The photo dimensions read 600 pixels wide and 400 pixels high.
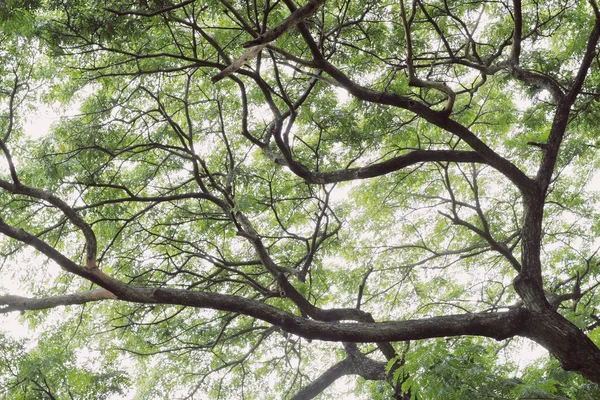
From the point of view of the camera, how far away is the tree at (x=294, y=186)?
156 inches

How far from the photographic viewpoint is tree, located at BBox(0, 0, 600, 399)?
3953 millimetres

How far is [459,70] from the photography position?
23.1 feet

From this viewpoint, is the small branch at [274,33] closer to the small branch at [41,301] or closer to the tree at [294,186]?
the tree at [294,186]

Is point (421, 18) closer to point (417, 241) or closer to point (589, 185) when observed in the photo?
point (417, 241)

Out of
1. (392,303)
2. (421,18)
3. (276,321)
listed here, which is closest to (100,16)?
(276,321)

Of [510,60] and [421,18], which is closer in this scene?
[510,60]

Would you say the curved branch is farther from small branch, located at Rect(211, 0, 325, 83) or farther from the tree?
small branch, located at Rect(211, 0, 325, 83)

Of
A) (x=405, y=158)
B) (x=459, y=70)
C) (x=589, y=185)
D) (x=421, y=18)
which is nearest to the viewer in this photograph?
(x=405, y=158)

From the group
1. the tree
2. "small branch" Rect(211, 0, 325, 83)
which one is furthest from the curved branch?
"small branch" Rect(211, 0, 325, 83)

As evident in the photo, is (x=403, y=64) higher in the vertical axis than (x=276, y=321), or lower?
higher

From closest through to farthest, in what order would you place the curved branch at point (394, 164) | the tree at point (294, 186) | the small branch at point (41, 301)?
the small branch at point (41, 301) < the tree at point (294, 186) < the curved branch at point (394, 164)

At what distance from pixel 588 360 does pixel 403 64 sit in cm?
307

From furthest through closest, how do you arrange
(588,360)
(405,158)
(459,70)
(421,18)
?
(459,70)
(421,18)
(405,158)
(588,360)

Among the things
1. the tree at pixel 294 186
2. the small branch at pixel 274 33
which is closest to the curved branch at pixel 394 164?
the tree at pixel 294 186
